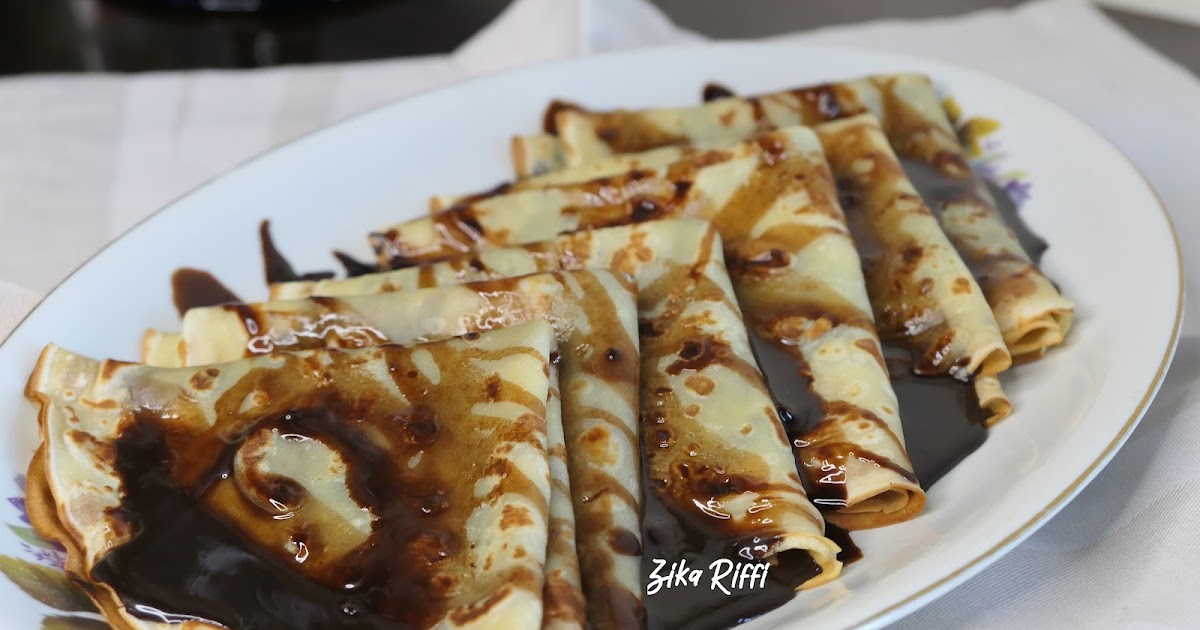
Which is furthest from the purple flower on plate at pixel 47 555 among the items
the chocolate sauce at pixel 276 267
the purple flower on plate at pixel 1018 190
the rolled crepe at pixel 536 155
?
the purple flower on plate at pixel 1018 190

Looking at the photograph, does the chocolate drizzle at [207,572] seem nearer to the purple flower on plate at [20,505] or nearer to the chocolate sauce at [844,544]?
A: the purple flower on plate at [20,505]

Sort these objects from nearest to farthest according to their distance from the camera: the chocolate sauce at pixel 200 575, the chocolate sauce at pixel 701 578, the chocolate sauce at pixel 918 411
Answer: the chocolate sauce at pixel 200 575
the chocolate sauce at pixel 701 578
the chocolate sauce at pixel 918 411

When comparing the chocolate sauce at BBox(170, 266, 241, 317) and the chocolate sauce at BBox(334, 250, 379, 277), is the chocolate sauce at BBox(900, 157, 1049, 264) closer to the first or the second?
the chocolate sauce at BBox(334, 250, 379, 277)

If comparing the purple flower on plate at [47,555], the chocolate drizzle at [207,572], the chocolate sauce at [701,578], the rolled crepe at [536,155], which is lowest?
the chocolate sauce at [701,578]

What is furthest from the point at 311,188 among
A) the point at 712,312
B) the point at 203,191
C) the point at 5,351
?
the point at 712,312

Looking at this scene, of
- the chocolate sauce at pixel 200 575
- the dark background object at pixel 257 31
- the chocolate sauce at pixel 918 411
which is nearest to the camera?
the chocolate sauce at pixel 200 575

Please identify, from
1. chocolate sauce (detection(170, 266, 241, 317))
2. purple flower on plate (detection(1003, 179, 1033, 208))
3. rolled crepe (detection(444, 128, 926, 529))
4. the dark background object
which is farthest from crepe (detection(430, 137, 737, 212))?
the dark background object

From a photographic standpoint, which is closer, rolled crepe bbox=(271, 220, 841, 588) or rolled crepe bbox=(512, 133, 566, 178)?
rolled crepe bbox=(271, 220, 841, 588)

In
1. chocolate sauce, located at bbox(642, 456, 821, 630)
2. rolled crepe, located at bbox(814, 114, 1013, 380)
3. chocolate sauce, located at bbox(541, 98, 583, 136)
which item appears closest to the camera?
chocolate sauce, located at bbox(642, 456, 821, 630)

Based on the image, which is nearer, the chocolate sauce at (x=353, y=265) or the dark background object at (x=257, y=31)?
the chocolate sauce at (x=353, y=265)

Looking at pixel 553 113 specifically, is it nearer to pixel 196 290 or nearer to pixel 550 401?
pixel 196 290
